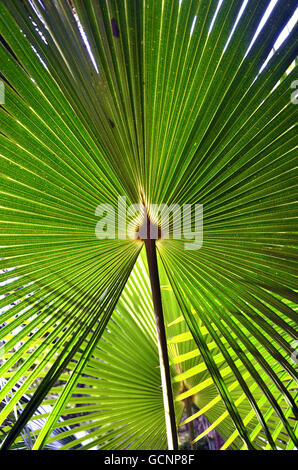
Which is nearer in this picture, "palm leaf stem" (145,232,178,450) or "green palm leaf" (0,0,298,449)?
"green palm leaf" (0,0,298,449)

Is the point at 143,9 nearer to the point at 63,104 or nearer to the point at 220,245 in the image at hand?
the point at 63,104

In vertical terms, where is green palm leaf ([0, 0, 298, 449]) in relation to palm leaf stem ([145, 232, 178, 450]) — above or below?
above

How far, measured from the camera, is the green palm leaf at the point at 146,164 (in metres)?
0.79

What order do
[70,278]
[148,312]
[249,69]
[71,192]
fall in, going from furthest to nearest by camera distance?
1. [148,312]
2. [70,278]
3. [71,192]
4. [249,69]

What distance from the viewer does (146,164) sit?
3.55ft

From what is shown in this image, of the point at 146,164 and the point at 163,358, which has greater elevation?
the point at 146,164

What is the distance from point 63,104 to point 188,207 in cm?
47

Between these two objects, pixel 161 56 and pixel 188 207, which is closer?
pixel 161 56

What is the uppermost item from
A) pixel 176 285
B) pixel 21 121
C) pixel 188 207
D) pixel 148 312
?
pixel 21 121

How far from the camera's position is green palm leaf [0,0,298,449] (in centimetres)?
79

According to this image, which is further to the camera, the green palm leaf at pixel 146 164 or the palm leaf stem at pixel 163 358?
the palm leaf stem at pixel 163 358

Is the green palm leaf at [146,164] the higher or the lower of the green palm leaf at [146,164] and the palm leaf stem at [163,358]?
the higher
